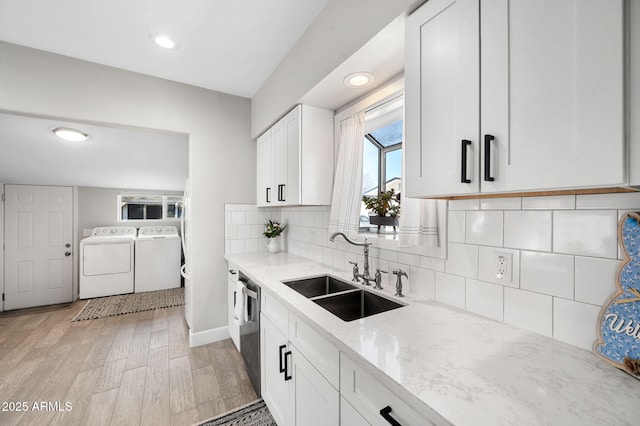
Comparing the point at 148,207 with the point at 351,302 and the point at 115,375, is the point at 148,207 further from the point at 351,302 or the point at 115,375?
the point at 351,302

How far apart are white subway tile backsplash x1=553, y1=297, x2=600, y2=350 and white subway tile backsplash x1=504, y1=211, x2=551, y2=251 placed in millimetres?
194

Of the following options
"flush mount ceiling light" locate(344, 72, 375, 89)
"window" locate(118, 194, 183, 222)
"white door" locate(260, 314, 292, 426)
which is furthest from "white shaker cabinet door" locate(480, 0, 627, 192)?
"window" locate(118, 194, 183, 222)

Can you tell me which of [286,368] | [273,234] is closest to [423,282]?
[286,368]

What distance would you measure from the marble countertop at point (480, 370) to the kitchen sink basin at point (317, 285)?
58 cm

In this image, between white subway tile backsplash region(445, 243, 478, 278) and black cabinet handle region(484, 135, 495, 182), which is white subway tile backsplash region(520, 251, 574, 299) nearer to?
white subway tile backsplash region(445, 243, 478, 278)

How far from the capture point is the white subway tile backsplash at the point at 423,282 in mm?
1319

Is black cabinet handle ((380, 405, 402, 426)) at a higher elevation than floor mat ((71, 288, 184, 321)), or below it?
higher

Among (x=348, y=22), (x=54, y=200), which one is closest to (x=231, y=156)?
(x=348, y=22)

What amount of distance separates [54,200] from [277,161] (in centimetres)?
420

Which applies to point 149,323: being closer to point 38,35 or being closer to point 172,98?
point 172,98

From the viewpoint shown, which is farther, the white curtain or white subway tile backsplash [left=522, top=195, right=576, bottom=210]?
the white curtain

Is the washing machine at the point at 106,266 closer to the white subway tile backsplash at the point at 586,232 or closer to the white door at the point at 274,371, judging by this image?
the white door at the point at 274,371

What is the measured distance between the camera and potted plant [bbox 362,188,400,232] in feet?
5.61

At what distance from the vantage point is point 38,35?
1831 millimetres
